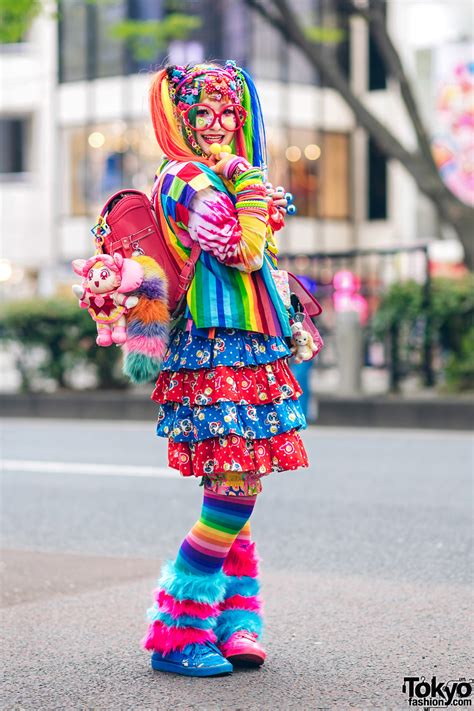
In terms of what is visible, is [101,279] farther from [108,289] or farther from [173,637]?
[173,637]

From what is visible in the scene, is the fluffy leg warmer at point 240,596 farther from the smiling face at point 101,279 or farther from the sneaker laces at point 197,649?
the smiling face at point 101,279

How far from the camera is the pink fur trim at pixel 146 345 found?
3467mm

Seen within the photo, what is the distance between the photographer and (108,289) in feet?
11.2

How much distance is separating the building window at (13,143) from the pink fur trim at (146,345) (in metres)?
34.1

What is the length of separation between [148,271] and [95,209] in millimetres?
32579

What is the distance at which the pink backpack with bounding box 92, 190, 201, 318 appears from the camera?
350 centimetres

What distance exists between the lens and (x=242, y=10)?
3247 cm

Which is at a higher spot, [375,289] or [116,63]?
[116,63]

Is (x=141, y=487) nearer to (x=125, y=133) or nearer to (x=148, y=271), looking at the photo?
(x=148, y=271)

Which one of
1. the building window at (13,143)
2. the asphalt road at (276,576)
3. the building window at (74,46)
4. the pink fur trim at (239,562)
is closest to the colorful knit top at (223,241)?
the pink fur trim at (239,562)

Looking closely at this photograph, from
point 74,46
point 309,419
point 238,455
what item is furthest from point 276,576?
point 74,46

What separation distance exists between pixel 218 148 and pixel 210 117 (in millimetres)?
99

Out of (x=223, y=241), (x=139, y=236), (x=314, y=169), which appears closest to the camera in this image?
(x=223, y=241)

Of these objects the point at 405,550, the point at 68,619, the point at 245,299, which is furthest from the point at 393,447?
the point at 245,299
